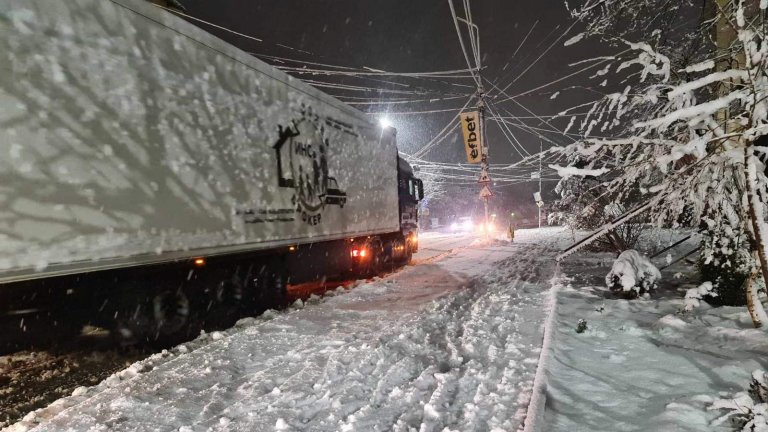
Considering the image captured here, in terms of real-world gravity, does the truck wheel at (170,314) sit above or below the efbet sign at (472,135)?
below

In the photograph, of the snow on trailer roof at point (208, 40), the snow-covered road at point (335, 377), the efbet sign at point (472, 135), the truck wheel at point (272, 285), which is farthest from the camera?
the efbet sign at point (472, 135)

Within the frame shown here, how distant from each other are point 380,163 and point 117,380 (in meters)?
8.54

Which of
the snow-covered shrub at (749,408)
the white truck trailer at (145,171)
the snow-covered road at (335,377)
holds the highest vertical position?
the white truck trailer at (145,171)

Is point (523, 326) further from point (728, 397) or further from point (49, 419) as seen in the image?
point (49, 419)

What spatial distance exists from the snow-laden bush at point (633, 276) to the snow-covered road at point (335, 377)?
56.6 inches

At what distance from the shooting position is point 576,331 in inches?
225

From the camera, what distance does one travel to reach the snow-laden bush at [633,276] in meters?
7.12

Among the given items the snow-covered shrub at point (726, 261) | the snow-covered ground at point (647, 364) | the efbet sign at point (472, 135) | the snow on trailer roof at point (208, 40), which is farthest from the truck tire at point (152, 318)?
the efbet sign at point (472, 135)

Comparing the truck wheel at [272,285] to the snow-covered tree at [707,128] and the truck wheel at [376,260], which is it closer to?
the truck wheel at [376,260]

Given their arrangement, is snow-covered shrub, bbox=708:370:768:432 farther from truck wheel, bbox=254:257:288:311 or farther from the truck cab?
the truck cab

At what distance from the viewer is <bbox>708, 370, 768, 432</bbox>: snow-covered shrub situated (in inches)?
114

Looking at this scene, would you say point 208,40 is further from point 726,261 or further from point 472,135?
point 472,135

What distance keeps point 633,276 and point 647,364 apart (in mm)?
3064

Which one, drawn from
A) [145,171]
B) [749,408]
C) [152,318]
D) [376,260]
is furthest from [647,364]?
[376,260]
